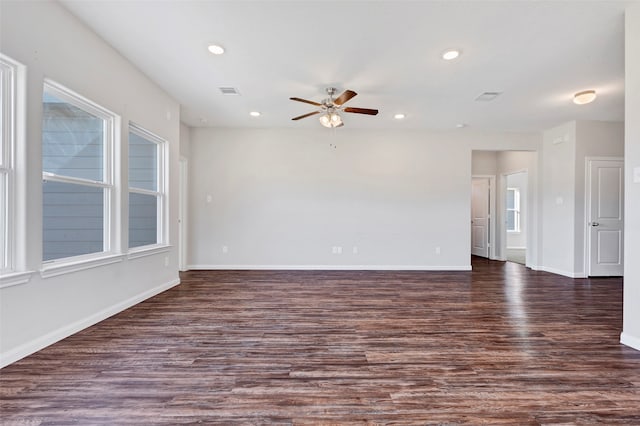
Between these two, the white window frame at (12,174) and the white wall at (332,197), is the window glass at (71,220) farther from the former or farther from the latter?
the white wall at (332,197)

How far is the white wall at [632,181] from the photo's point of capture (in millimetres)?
2246

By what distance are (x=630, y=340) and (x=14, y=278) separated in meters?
4.63

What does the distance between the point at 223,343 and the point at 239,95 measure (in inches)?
126

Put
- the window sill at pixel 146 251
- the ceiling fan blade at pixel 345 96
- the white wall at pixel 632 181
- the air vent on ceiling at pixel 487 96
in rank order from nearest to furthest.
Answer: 1. the white wall at pixel 632 181
2. the ceiling fan blade at pixel 345 96
3. the window sill at pixel 146 251
4. the air vent on ceiling at pixel 487 96

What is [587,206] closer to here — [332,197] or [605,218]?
[605,218]

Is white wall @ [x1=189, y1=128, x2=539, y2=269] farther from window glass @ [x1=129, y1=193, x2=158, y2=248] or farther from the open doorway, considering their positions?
the open doorway

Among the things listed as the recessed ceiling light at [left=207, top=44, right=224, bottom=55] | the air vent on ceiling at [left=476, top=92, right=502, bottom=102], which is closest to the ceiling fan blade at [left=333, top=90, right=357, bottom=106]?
the recessed ceiling light at [left=207, top=44, right=224, bottom=55]

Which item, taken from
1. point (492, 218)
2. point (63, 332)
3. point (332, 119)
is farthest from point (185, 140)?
point (492, 218)

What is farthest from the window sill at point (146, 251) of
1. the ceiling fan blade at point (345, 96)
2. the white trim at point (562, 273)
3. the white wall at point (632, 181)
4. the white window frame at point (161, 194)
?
the white trim at point (562, 273)

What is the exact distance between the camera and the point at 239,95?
405cm

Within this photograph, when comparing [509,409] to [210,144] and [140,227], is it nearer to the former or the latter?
[140,227]

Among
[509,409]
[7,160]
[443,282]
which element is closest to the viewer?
[509,409]

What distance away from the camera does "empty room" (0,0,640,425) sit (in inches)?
71.3

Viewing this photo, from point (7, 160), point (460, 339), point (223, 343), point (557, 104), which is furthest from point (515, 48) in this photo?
point (7, 160)
